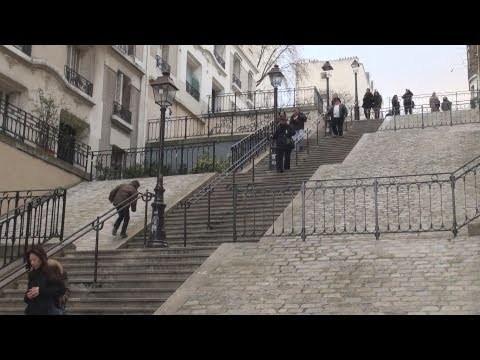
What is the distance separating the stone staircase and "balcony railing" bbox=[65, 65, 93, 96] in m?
9.17

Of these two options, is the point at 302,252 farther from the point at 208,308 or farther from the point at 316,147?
the point at 316,147

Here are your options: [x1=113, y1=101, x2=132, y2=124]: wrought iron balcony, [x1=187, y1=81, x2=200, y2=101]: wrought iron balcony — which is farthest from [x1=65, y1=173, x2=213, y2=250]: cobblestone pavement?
[x1=187, y1=81, x2=200, y2=101]: wrought iron balcony

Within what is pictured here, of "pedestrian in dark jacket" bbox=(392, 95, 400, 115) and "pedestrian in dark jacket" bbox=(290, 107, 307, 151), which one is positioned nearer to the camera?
"pedestrian in dark jacket" bbox=(290, 107, 307, 151)

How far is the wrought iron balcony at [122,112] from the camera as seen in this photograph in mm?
25203

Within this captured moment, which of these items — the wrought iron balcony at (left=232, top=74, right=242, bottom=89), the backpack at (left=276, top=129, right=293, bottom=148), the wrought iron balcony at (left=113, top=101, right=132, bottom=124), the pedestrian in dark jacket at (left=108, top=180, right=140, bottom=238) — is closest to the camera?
the pedestrian in dark jacket at (left=108, top=180, right=140, bottom=238)

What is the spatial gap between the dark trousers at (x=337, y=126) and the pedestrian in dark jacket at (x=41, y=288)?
1597 cm

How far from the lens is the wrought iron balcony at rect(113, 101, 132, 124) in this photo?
992 inches

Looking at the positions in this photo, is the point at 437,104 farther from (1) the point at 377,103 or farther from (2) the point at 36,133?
(2) the point at 36,133

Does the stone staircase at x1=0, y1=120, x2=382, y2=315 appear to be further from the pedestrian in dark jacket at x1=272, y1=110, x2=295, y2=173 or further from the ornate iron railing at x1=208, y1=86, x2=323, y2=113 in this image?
the ornate iron railing at x1=208, y1=86, x2=323, y2=113

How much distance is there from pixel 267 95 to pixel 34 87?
46.5 feet

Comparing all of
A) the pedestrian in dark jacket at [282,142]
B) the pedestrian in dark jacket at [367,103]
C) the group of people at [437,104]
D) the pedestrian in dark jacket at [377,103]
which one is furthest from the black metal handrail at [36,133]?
the group of people at [437,104]

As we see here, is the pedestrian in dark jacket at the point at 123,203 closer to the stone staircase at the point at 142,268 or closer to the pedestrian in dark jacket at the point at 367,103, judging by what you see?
the stone staircase at the point at 142,268

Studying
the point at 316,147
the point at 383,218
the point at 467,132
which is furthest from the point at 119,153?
the point at 383,218
